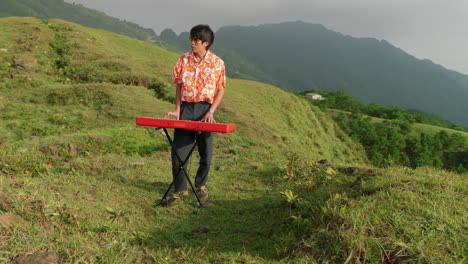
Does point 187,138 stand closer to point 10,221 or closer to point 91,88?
point 10,221

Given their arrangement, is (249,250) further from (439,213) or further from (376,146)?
(376,146)

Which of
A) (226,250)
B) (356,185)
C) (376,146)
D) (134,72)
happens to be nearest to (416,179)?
(356,185)

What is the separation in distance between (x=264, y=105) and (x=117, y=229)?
15.8 meters

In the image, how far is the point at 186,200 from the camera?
5004mm

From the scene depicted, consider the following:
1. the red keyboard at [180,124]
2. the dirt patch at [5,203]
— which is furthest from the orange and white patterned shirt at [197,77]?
the dirt patch at [5,203]

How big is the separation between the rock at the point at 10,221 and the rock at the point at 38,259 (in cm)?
56

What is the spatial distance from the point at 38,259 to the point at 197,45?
11.0 ft

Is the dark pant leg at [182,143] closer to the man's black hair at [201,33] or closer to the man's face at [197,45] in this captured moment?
the man's face at [197,45]

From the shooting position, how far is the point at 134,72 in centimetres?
1619

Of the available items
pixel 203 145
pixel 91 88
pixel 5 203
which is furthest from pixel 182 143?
pixel 91 88

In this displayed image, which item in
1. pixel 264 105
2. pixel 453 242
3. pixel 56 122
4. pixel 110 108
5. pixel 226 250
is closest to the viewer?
pixel 453 242

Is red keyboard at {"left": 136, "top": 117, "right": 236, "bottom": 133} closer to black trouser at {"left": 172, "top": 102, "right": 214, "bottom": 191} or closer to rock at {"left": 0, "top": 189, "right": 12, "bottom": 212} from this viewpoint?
black trouser at {"left": 172, "top": 102, "right": 214, "bottom": 191}

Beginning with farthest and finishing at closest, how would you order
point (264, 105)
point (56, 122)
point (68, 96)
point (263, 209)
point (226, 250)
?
point (264, 105), point (68, 96), point (56, 122), point (263, 209), point (226, 250)

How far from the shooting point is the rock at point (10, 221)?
2.87m
